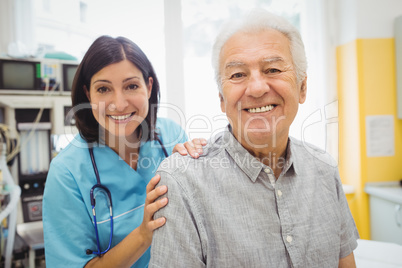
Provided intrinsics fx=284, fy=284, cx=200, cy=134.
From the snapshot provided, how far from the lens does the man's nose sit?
92 centimetres

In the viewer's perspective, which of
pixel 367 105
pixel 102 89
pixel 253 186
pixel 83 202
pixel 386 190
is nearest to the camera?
pixel 253 186

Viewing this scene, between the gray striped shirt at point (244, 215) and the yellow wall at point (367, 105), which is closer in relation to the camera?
the gray striped shirt at point (244, 215)

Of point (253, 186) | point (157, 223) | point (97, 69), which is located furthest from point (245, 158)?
point (97, 69)

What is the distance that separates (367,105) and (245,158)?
199 cm

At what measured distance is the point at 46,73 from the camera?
2.14m

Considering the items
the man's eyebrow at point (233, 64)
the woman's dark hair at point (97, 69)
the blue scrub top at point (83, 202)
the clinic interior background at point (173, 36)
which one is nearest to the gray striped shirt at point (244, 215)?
the man's eyebrow at point (233, 64)

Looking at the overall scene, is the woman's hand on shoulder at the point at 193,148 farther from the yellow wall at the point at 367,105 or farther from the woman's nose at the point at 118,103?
the yellow wall at the point at 367,105

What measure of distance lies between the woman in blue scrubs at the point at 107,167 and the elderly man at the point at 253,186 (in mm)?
151

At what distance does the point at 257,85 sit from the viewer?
3.01 ft

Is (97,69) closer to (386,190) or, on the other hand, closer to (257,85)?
(257,85)

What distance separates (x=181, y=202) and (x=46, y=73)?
182 cm

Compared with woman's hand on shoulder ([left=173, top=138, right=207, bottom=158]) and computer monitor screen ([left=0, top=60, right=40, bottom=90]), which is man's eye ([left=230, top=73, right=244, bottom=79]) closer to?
woman's hand on shoulder ([left=173, top=138, right=207, bottom=158])

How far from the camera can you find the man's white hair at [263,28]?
939 mm

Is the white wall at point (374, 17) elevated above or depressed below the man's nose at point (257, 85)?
above
